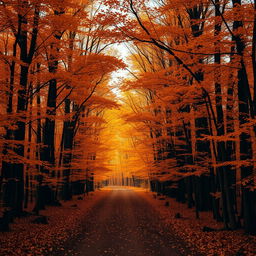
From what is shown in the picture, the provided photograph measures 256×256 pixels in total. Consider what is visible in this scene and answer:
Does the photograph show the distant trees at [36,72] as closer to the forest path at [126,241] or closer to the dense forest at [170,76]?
the dense forest at [170,76]

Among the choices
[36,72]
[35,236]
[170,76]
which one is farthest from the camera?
[36,72]

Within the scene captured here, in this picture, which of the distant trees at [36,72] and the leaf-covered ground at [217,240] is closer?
the leaf-covered ground at [217,240]

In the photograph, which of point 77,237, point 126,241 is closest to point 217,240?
point 126,241

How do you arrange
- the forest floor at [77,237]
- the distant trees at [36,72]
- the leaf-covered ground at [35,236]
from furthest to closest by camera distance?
the distant trees at [36,72] → the forest floor at [77,237] → the leaf-covered ground at [35,236]

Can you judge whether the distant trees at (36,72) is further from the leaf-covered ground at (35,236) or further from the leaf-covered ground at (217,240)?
the leaf-covered ground at (217,240)

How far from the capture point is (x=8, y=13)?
7.63 metres

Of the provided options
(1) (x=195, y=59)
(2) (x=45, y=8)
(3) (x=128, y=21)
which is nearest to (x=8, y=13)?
(2) (x=45, y=8)

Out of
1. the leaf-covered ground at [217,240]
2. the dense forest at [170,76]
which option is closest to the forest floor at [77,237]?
the leaf-covered ground at [217,240]

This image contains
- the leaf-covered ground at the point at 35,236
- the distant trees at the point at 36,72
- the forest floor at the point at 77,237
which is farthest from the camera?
the distant trees at the point at 36,72

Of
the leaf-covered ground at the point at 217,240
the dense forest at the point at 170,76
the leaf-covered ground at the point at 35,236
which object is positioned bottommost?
the leaf-covered ground at the point at 217,240

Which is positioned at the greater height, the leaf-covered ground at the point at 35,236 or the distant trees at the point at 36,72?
the distant trees at the point at 36,72

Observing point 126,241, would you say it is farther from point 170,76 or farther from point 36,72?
point 36,72

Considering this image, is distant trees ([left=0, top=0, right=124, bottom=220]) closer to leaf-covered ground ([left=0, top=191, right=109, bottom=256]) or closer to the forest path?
leaf-covered ground ([left=0, top=191, right=109, bottom=256])

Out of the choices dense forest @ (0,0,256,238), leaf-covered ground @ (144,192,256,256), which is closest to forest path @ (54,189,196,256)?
leaf-covered ground @ (144,192,256,256)
